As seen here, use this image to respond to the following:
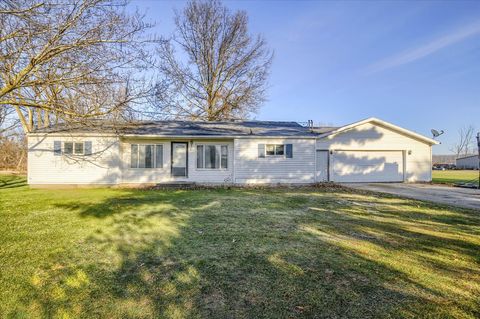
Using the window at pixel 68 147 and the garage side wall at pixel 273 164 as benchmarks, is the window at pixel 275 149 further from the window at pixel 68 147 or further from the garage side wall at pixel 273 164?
the window at pixel 68 147

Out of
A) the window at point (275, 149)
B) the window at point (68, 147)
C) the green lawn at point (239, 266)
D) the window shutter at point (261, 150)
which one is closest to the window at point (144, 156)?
the window at point (68, 147)

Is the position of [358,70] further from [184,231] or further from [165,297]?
[165,297]

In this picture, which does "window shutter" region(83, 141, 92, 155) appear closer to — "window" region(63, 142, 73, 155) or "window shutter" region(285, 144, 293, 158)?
"window" region(63, 142, 73, 155)

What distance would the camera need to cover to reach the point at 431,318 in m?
2.45

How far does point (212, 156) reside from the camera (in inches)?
602

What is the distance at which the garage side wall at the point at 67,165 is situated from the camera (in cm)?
1404

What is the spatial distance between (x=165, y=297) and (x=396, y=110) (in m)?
43.4

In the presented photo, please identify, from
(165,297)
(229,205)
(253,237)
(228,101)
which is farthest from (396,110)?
(165,297)

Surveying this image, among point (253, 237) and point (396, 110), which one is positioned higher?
point (396, 110)

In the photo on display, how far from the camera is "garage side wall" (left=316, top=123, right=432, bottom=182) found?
16516 mm

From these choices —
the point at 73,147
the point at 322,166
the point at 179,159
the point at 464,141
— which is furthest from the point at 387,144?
the point at 464,141

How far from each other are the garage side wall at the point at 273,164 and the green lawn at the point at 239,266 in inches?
321

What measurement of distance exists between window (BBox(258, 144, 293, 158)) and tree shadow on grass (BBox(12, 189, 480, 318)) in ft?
29.2

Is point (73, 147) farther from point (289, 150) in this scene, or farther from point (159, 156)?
point (289, 150)
